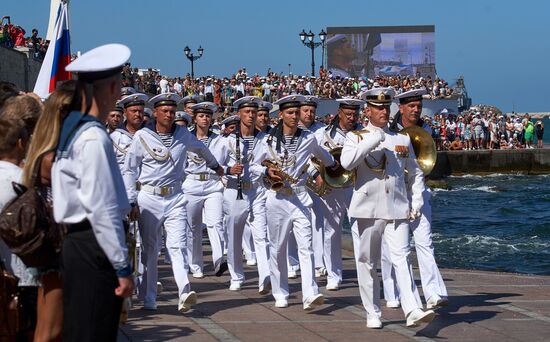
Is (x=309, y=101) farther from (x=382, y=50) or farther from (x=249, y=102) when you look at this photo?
(x=382, y=50)

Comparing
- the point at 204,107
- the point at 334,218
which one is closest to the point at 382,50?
the point at 204,107

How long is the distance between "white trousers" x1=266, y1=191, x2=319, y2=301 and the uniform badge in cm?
155

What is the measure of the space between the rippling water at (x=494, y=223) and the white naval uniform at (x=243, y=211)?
7.49m

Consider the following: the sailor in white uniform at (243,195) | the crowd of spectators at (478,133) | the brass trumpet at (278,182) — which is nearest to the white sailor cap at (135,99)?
the sailor in white uniform at (243,195)

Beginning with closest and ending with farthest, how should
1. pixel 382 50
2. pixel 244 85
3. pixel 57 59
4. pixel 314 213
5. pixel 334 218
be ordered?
pixel 57 59
pixel 334 218
pixel 314 213
pixel 244 85
pixel 382 50

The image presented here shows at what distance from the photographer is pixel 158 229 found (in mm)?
11250

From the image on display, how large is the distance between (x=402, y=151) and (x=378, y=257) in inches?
39.3

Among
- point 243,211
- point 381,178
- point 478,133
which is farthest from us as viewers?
point 478,133

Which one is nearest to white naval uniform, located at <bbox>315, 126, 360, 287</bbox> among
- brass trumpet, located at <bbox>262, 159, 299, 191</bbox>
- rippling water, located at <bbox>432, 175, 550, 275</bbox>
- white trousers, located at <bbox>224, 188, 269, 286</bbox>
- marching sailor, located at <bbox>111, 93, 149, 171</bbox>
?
white trousers, located at <bbox>224, 188, 269, 286</bbox>

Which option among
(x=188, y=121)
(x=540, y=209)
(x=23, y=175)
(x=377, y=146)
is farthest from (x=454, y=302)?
(x=540, y=209)

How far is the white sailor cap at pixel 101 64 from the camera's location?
5.62m

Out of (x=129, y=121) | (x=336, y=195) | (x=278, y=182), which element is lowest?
(x=336, y=195)

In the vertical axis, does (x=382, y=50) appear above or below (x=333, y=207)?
above

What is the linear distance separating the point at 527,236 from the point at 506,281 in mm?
16191
